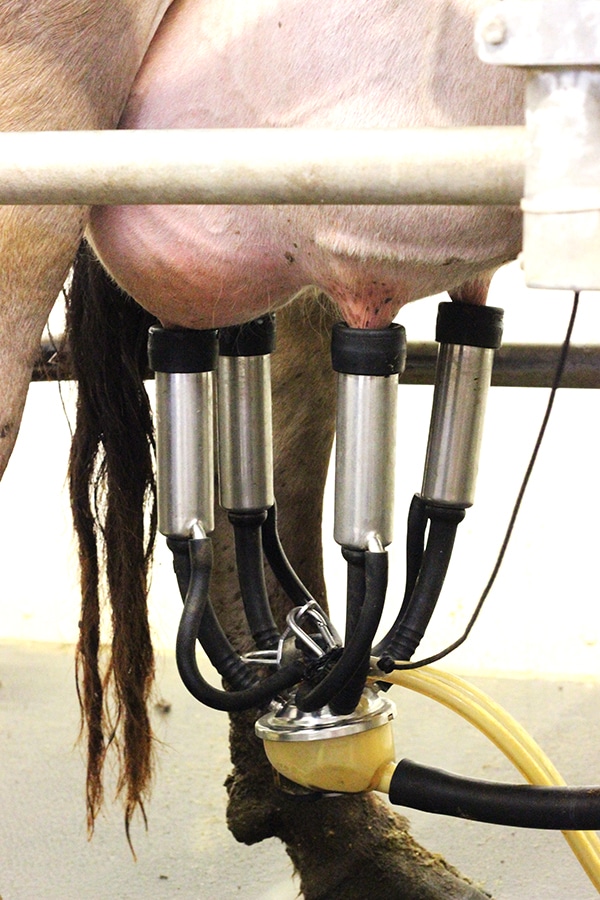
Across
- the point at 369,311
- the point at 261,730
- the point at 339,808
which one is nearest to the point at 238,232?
the point at 369,311

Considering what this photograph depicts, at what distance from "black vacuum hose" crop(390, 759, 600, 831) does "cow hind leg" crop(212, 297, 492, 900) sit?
17 cm

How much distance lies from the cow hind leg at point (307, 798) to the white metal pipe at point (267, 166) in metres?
0.45

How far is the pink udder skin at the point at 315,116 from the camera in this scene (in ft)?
1.57

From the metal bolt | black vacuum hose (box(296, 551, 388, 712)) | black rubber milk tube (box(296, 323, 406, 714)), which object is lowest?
black vacuum hose (box(296, 551, 388, 712))

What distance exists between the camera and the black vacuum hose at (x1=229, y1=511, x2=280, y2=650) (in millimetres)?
684

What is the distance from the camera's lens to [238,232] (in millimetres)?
522

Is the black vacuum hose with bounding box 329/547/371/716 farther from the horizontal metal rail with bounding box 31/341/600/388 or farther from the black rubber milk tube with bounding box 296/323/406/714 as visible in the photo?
the horizontal metal rail with bounding box 31/341/600/388

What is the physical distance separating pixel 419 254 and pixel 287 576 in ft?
0.97

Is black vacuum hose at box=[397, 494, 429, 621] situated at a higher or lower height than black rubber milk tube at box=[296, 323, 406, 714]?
lower

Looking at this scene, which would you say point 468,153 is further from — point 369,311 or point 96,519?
point 96,519

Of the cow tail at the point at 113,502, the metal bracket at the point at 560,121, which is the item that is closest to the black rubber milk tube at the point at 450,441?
the cow tail at the point at 113,502

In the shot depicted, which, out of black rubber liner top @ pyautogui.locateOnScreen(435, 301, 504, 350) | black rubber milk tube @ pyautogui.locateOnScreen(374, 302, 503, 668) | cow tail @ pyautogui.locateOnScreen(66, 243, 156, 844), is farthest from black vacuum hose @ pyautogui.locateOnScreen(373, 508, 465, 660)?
cow tail @ pyautogui.locateOnScreen(66, 243, 156, 844)

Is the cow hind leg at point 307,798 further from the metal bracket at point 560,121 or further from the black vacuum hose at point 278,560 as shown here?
the metal bracket at point 560,121

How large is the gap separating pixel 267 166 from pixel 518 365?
1.81 ft
